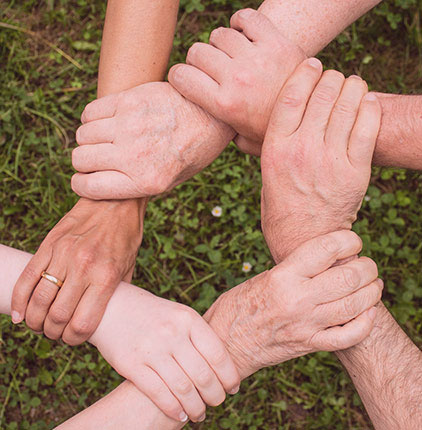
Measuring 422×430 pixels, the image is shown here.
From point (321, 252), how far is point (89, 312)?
0.89 meters

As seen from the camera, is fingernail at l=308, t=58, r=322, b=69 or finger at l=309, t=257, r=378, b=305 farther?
fingernail at l=308, t=58, r=322, b=69

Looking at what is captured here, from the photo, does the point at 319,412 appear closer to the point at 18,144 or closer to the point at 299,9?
the point at 299,9

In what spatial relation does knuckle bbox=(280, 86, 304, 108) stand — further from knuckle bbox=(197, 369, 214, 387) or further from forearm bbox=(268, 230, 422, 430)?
knuckle bbox=(197, 369, 214, 387)

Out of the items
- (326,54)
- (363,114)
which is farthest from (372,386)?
(326,54)

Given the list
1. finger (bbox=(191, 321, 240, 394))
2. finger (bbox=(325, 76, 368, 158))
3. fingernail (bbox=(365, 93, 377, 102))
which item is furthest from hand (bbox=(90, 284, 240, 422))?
fingernail (bbox=(365, 93, 377, 102))

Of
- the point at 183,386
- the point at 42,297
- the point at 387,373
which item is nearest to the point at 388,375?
the point at 387,373

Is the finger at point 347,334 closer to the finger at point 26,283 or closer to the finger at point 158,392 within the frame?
the finger at point 158,392

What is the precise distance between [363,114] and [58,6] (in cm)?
250

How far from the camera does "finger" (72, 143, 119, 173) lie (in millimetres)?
2129

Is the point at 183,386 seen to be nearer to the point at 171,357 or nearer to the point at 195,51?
the point at 171,357

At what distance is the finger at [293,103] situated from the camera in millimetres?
1927

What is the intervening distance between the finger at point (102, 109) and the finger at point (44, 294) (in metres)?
0.60

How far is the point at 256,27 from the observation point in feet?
6.89

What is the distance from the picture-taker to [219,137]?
2.27m
